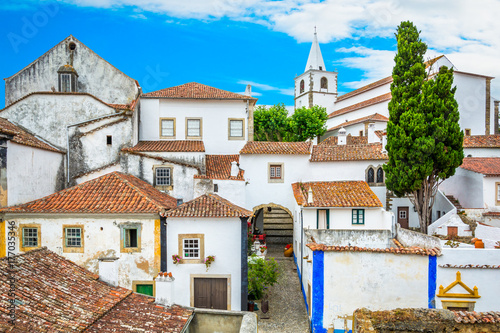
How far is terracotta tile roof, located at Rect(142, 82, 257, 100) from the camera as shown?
26.9 metres

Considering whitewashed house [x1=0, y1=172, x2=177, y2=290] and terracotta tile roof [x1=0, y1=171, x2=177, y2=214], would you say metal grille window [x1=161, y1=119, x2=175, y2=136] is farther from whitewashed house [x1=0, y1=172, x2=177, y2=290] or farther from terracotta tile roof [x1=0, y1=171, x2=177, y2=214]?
whitewashed house [x1=0, y1=172, x2=177, y2=290]

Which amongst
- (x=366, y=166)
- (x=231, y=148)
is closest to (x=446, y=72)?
(x=366, y=166)

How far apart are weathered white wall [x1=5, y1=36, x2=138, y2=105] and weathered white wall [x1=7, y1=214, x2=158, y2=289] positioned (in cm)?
A: 1247

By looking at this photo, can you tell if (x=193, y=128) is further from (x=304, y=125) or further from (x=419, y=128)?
(x=304, y=125)

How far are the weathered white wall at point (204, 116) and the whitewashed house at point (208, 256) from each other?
480 inches

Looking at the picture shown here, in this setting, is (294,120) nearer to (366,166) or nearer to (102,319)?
(366,166)

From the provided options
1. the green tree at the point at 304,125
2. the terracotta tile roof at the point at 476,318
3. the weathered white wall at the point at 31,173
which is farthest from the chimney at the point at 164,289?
the green tree at the point at 304,125

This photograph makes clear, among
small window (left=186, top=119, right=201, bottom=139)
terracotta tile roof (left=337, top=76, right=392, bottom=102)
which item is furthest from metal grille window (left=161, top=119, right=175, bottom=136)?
terracotta tile roof (left=337, top=76, right=392, bottom=102)

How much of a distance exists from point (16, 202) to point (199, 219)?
28.9 ft

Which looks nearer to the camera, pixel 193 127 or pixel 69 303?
pixel 69 303

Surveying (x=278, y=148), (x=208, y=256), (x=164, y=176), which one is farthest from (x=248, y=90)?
(x=208, y=256)

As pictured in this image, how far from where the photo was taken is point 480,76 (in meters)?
38.3

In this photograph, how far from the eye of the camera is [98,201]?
16.0 metres

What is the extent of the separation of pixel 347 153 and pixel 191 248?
1461 centimetres
